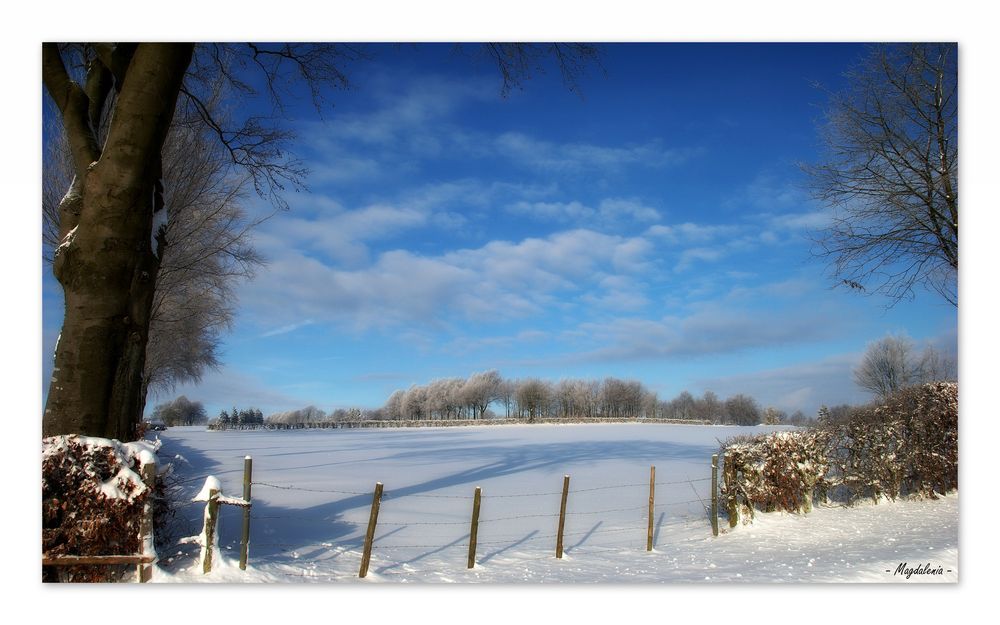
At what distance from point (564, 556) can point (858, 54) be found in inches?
256

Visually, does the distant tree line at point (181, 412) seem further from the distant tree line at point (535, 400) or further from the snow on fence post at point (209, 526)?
the snow on fence post at point (209, 526)

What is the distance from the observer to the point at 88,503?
3.96 m

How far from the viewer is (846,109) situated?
8.11 m

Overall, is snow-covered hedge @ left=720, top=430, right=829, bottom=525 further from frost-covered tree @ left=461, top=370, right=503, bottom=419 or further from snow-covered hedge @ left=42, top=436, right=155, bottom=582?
frost-covered tree @ left=461, top=370, right=503, bottom=419

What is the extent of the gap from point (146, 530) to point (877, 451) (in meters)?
9.28

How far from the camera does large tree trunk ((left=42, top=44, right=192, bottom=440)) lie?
452 centimetres

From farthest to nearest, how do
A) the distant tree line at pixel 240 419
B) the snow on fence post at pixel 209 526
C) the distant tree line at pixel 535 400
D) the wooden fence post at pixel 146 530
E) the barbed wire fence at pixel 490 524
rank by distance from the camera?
the distant tree line at pixel 535 400
the distant tree line at pixel 240 419
the barbed wire fence at pixel 490 524
the snow on fence post at pixel 209 526
the wooden fence post at pixel 146 530

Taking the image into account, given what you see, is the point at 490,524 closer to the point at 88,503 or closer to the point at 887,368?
the point at 88,503

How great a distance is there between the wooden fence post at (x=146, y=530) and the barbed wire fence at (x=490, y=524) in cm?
69

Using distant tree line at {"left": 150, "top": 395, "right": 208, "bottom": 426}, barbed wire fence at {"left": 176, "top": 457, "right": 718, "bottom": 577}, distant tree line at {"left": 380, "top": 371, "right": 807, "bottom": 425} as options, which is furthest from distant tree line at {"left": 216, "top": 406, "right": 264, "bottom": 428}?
barbed wire fence at {"left": 176, "top": 457, "right": 718, "bottom": 577}

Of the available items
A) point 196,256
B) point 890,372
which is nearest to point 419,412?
point 196,256

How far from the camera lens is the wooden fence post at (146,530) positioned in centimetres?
414

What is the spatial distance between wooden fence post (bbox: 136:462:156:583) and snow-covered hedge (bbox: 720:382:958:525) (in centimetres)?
669

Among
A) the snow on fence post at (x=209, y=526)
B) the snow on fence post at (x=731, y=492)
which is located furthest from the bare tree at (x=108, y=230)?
the snow on fence post at (x=731, y=492)
